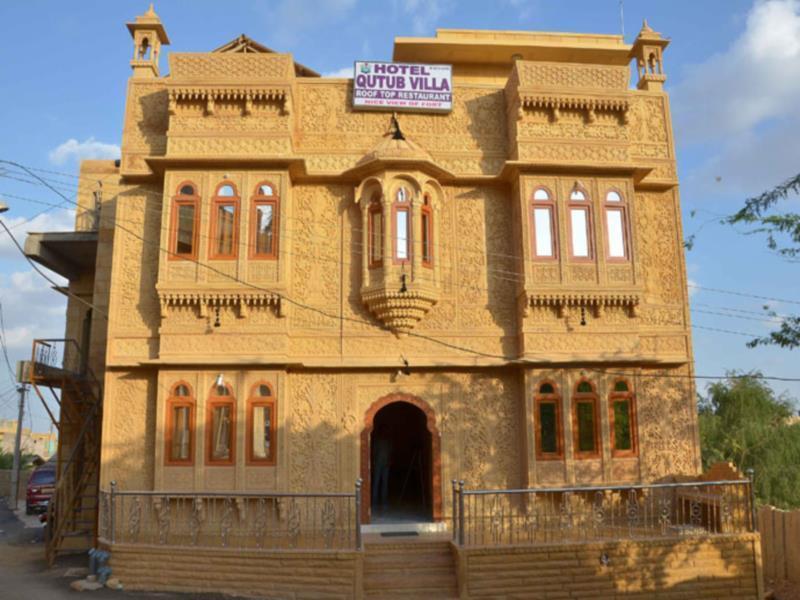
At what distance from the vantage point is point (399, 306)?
44.3 ft

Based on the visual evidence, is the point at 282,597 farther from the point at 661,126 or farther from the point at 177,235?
the point at 661,126

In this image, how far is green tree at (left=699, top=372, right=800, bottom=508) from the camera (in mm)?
20438

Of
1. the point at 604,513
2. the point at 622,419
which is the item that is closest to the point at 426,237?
the point at 622,419

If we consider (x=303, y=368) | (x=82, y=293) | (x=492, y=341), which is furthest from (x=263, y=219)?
(x=82, y=293)

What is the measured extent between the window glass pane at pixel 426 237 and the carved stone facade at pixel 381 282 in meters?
0.05

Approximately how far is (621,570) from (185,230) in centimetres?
1007

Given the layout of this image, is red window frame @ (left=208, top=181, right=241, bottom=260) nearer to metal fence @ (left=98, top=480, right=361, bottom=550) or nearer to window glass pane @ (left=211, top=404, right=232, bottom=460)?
window glass pane @ (left=211, top=404, right=232, bottom=460)

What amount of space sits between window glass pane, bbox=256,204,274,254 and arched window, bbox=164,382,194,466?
3.05 metres

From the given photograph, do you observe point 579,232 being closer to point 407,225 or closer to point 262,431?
point 407,225

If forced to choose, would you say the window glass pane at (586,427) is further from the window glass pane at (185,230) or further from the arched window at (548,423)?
the window glass pane at (185,230)

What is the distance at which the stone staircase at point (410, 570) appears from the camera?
10844 millimetres

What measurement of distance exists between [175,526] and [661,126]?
13.0 metres

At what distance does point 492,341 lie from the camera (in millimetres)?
13938

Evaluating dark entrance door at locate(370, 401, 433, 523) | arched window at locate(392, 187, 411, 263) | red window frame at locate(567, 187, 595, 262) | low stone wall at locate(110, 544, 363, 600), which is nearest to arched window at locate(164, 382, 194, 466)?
low stone wall at locate(110, 544, 363, 600)
